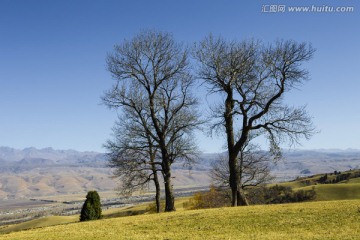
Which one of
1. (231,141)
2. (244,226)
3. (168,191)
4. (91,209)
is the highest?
(231,141)

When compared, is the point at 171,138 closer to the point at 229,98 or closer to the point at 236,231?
the point at 229,98

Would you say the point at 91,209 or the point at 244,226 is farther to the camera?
the point at 91,209

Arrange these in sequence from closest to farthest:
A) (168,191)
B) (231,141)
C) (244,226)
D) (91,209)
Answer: (244,226) → (231,141) → (91,209) → (168,191)

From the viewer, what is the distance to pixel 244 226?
24.1 metres

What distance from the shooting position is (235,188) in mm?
37500

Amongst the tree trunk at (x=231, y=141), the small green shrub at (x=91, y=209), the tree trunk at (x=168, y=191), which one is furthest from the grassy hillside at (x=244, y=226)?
the tree trunk at (x=168, y=191)

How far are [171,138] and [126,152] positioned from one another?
5019mm

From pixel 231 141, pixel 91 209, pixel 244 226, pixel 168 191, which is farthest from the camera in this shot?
pixel 168 191

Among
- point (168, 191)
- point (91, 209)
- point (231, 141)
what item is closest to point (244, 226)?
point (231, 141)

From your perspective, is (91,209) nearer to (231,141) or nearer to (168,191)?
(168,191)

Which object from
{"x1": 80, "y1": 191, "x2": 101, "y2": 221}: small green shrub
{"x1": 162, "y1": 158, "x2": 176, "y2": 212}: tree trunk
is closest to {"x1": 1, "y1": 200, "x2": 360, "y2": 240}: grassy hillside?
{"x1": 80, "y1": 191, "x2": 101, "y2": 221}: small green shrub

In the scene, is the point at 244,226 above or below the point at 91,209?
below

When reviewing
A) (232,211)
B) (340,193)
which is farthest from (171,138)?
(340,193)

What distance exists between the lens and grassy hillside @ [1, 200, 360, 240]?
2128 centimetres
